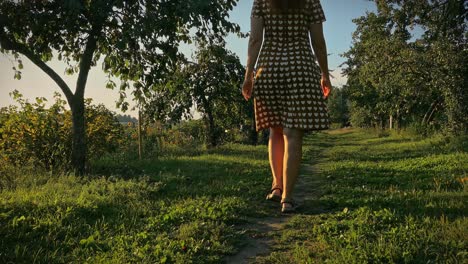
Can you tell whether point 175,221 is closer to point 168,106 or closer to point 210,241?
point 210,241

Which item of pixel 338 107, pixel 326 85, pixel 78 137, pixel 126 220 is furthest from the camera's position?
pixel 338 107

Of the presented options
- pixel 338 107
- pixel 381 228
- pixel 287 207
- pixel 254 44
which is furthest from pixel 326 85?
pixel 338 107

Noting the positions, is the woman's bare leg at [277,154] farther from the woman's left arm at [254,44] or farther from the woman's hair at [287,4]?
the woman's hair at [287,4]

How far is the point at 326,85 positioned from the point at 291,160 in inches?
38.3

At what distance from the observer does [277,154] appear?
14.1 ft

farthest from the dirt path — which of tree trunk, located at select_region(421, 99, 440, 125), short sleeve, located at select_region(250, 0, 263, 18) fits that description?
tree trunk, located at select_region(421, 99, 440, 125)

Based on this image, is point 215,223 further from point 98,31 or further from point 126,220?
point 98,31

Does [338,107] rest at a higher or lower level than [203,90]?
higher

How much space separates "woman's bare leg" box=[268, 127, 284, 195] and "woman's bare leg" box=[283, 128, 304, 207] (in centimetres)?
36

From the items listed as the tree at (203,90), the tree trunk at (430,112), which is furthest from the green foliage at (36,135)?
the tree trunk at (430,112)

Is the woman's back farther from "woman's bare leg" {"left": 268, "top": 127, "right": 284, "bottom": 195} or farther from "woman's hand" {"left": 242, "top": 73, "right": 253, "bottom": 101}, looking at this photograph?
"woman's bare leg" {"left": 268, "top": 127, "right": 284, "bottom": 195}

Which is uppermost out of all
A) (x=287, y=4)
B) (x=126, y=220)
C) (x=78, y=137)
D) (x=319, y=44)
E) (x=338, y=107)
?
(x=338, y=107)

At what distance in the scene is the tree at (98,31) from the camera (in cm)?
584

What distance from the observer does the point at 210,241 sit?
293 cm
